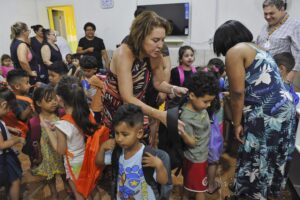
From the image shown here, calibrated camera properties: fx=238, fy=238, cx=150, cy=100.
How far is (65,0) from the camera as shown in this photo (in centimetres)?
617

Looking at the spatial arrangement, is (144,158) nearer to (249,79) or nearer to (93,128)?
(93,128)

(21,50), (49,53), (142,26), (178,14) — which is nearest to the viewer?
(142,26)

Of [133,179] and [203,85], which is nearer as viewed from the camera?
[133,179]

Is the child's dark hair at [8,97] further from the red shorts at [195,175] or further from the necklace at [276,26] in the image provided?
the necklace at [276,26]

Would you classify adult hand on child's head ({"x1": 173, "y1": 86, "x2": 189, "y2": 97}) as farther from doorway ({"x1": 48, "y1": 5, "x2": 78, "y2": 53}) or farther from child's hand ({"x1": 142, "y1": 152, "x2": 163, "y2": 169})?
doorway ({"x1": 48, "y1": 5, "x2": 78, "y2": 53})

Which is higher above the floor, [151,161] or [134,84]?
[134,84]

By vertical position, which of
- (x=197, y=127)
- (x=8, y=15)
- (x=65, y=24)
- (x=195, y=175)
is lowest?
(x=195, y=175)

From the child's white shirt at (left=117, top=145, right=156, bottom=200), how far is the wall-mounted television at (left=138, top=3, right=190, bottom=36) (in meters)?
4.36

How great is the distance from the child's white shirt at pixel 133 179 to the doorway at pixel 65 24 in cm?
A: 668

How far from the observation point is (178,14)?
5176 millimetres

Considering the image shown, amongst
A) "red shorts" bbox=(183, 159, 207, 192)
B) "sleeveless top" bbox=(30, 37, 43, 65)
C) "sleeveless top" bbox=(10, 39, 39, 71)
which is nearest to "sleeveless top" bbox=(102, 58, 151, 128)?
"red shorts" bbox=(183, 159, 207, 192)

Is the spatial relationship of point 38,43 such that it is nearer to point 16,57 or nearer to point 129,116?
point 16,57

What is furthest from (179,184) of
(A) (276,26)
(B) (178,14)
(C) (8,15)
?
(C) (8,15)

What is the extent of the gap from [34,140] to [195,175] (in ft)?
3.79
